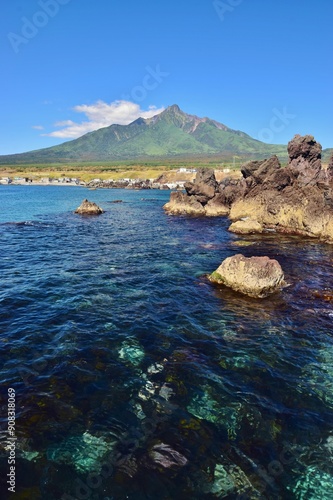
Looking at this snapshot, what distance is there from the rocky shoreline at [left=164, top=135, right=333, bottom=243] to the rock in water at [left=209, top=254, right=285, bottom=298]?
22264mm

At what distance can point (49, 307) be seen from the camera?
67.8 feet

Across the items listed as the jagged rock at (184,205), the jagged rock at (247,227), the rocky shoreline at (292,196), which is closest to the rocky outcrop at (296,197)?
the rocky shoreline at (292,196)

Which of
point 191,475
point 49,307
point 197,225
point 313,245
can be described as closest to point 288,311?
point 191,475

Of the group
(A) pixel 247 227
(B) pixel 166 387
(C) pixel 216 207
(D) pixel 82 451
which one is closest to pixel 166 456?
(D) pixel 82 451

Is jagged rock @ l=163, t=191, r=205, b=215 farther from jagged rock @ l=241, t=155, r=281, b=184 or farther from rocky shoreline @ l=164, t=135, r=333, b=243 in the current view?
jagged rock @ l=241, t=155, r=281, b=184

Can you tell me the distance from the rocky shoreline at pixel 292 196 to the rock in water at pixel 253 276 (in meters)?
22.3

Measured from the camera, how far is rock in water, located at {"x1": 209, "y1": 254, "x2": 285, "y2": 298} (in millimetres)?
23078

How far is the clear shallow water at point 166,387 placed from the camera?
9320 mm

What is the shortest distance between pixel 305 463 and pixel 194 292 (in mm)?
14660

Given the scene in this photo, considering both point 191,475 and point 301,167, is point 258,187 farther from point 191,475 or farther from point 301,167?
point 191,475

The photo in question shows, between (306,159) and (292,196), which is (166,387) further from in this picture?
(306,159)

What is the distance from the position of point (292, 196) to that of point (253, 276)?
108 ft

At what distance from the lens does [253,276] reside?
914 inches

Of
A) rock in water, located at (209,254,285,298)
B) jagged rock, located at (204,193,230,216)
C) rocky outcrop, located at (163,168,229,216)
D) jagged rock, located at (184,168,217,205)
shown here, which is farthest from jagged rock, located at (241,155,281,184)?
rock in water, located at (209,254,285,298)
